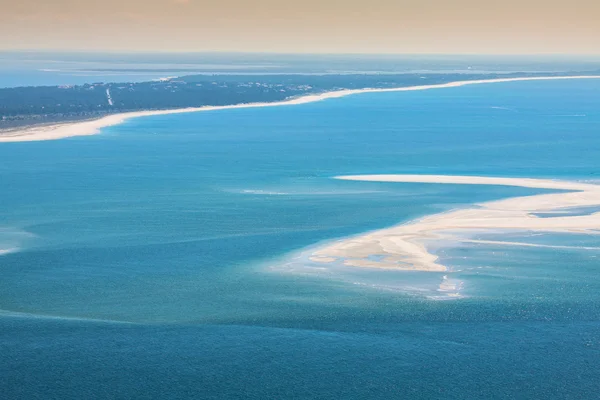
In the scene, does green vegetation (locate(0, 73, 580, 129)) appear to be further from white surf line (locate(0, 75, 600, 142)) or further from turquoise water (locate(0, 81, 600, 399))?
turquoise water (locate(0, 81, 600, 399))

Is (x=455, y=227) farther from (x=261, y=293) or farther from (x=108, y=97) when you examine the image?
(x=108, y=97)

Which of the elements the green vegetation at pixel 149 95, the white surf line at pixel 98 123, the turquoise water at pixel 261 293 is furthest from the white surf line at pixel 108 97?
the turquoise water at pixel 261 293

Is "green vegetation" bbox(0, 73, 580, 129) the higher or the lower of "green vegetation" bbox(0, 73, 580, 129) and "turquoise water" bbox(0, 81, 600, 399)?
the higher

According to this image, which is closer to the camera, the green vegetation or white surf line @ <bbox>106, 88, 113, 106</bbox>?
the green vegetation

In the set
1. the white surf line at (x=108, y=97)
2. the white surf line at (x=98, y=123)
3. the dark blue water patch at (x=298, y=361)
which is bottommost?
the dark blue water patch at (x=298, y=361)

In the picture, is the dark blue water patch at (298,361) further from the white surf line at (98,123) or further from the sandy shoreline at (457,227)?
the white surf line at (98,123)

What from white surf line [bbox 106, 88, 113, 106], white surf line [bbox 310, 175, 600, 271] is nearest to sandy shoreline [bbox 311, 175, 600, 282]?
white surf line [bbox 310, 175, 600, 271]

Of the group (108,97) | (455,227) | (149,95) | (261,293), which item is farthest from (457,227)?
(149,95)
